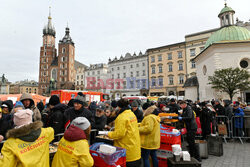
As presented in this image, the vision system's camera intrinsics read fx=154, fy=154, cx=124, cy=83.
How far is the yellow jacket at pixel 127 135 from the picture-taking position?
329cm

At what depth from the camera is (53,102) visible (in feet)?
14.4

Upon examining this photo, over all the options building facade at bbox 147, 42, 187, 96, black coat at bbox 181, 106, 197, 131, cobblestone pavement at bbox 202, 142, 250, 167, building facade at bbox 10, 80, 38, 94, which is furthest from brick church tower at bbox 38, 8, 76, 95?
black coat at bbox 181, 106, 197, 131

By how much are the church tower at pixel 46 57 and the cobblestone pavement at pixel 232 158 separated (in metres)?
80.1

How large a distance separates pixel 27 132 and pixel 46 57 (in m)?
88.4

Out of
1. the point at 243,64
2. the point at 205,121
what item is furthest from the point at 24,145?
the point at 243,64

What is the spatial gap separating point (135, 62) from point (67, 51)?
41.8m

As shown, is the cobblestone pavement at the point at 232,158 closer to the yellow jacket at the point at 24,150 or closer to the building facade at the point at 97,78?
the yellow jacket at the point at 24,150

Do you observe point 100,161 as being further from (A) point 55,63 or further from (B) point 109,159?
(A) point 55,63

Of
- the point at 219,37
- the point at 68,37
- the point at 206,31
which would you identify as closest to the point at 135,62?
the point at 206,31

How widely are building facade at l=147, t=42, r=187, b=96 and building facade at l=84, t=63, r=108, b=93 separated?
22004mm

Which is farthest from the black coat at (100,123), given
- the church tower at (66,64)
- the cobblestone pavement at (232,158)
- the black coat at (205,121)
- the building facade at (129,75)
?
the church tower at (66,64)

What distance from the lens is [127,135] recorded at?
135 inches

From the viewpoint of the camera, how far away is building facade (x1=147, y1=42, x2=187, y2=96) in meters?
39.4

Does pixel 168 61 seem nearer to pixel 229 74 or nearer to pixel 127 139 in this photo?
pixel 229 74
